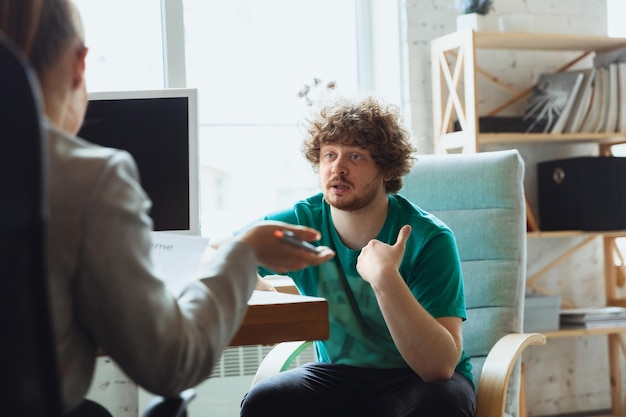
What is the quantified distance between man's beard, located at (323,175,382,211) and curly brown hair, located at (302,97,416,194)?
0.08m

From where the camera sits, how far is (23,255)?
0.67m

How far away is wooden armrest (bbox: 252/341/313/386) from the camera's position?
210 centimetres

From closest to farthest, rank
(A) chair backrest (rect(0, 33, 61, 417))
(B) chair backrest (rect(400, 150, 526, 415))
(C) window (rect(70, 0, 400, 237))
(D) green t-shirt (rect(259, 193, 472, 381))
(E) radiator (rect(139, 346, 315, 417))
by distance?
(A) chair backrest (rect(0, 33, 61, 417)) → (D) green t-shirt (rect(259, 193, 472, 381)) → (B) chair backrest (rect(400, 150, 526, 415)) → (E) radiator (rect(139, 346, 315, 417)) → (C) window (rect(70, 0, 400, 237))

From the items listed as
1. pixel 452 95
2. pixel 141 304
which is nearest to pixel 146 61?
pixel 452 95

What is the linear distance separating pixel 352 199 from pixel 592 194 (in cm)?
161

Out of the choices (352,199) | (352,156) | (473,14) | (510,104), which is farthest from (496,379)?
(510,104)

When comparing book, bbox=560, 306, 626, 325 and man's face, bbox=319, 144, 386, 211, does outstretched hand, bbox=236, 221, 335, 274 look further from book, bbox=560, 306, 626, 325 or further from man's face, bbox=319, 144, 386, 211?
book, bbox=560, 306, 626, 325

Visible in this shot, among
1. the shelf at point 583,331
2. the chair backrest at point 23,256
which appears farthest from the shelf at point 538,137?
the chair backrest at point 23,256

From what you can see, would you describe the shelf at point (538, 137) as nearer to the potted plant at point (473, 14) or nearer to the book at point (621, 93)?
the book at point (621, 93)

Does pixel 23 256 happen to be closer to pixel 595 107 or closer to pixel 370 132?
pixel 370 132

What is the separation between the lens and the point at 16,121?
679mm

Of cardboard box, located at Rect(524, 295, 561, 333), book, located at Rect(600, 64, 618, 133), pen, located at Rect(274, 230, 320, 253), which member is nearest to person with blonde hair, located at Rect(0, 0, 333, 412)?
pen, located at Rect(274, 230, 320, 253)

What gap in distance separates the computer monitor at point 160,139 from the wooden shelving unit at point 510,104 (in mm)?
1415

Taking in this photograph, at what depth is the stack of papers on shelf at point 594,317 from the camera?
329 centimetres
